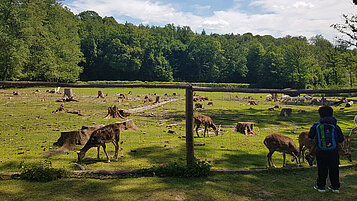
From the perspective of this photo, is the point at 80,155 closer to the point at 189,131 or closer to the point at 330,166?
the point at 189,131

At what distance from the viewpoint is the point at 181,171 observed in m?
7.52

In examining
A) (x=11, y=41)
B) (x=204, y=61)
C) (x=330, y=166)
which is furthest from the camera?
(x=204, y=61)

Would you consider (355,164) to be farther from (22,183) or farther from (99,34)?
(99,34)

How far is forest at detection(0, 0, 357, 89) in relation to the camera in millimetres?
45750

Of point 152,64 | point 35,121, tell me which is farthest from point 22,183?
point 152,64

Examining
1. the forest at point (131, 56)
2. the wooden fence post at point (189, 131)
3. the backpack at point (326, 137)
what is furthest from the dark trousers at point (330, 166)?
the forest at point (131, 56)

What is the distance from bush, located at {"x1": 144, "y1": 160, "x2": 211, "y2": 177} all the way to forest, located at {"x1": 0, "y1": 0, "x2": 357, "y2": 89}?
42219mm

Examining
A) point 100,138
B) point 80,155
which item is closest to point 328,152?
point 100,138

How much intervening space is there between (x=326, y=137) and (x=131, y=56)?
9228cm

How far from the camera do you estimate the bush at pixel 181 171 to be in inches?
294

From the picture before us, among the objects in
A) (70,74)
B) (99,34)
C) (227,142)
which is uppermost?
(99,34)

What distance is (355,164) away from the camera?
8.66 m

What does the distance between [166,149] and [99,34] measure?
95.1 meters

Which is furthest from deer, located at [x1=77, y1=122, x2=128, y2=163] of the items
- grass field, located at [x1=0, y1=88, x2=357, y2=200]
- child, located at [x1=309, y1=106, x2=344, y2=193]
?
child, located at [x1=309, y1=106, x2=344, y2=193]
